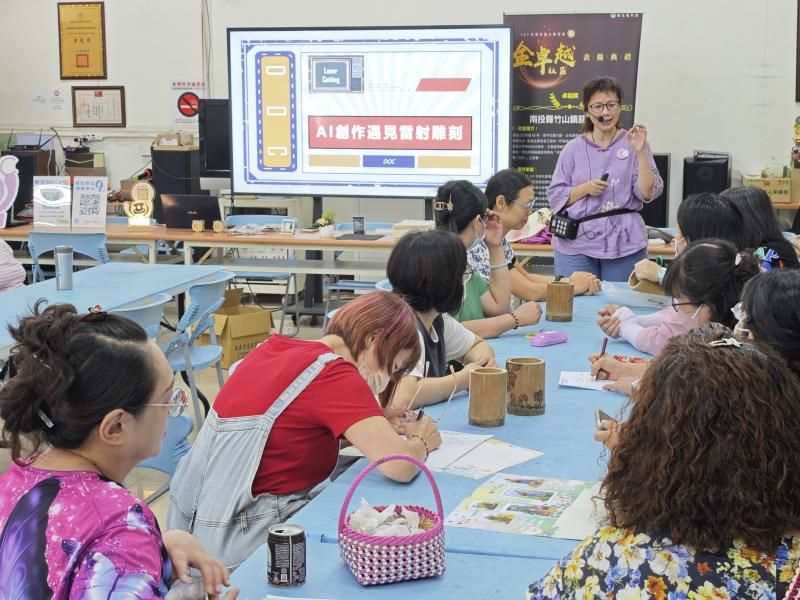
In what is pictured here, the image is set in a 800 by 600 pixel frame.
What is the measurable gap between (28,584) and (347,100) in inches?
246


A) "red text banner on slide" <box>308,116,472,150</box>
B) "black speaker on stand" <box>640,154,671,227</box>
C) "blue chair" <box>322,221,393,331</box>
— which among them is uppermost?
"red text banner on slide" <box>308,116,472,150</box>

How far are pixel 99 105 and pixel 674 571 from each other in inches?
331

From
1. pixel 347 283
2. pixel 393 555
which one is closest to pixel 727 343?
pixel 393 555

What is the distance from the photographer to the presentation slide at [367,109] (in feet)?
22.9

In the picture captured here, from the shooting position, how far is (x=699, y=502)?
4.09ft

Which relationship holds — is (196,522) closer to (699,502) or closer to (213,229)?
(699,502)

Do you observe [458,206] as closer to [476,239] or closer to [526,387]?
[476,239]

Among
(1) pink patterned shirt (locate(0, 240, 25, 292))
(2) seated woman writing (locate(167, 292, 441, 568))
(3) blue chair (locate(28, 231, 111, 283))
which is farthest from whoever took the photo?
(3) blue chair (locate(28, 231, 111, 283))

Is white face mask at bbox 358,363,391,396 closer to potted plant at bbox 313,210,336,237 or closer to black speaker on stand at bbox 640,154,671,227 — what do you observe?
potted plant at bbox 313,210,336,237

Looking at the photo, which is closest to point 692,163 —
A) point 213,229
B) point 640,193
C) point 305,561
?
point 640,193

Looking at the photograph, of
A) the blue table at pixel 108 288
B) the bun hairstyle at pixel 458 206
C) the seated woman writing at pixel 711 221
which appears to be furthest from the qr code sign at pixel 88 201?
the seated woman writing at pixel 711 221

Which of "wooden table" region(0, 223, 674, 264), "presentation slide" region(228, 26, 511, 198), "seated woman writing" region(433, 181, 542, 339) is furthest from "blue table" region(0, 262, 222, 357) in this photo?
"presentation slide" region(228, 26, 511, 198)

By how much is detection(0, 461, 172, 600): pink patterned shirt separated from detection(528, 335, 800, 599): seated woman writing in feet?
1.93

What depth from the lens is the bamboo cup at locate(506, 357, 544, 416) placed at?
2.47 m
